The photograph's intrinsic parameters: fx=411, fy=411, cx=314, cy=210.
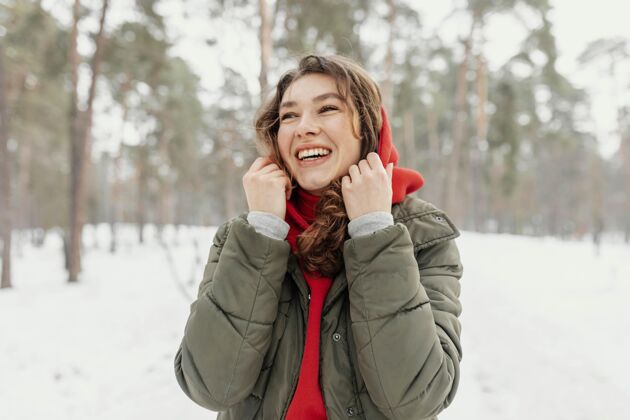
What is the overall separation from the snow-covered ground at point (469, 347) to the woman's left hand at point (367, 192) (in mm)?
3159

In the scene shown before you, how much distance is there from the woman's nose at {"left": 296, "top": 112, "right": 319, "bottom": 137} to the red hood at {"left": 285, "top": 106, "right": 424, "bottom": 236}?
0.23 metres

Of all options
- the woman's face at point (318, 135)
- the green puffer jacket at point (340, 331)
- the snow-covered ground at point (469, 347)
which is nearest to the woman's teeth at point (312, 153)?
the woman's face at point (318, 135)

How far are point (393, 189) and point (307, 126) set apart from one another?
0.41 metres

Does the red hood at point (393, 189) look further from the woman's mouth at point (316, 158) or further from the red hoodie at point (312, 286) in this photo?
the woman's mouth at point (316, 158)

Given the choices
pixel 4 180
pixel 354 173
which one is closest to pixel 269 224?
pixel 354 173

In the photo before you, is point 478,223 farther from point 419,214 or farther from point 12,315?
point 419,214

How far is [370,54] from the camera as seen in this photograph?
16.8 meters

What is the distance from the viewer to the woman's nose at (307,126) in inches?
60.2

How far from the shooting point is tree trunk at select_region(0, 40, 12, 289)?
1017cm

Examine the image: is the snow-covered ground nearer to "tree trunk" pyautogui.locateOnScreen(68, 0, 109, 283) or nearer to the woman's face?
"tree trunk" pyautogui.locateOnScreen(68, 0, 109, 283)

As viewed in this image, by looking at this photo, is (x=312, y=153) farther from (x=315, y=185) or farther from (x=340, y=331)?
(x=340, y=331)

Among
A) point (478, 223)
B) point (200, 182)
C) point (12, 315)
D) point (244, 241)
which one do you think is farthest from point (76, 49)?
A: point (478, 223)

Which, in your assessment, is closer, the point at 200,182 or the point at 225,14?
the point at 225,14

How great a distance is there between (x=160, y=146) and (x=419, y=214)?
22767 mm
